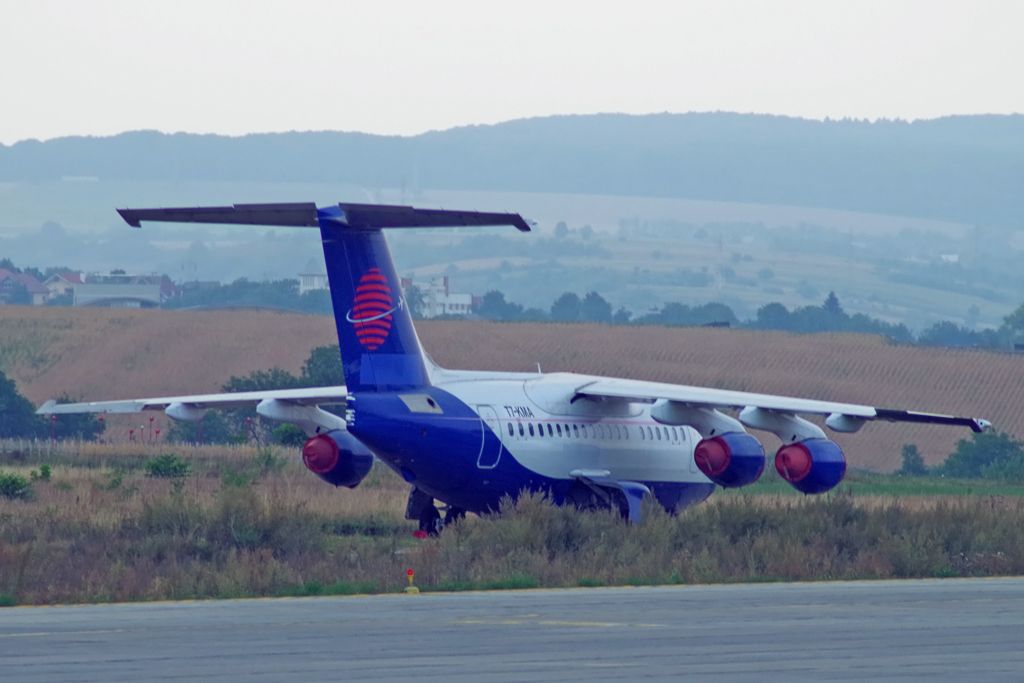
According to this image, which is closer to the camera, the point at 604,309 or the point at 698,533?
the point at 698,533

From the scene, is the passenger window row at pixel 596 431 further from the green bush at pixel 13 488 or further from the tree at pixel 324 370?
the tree at pixel 324 370

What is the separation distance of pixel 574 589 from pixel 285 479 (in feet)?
64.5

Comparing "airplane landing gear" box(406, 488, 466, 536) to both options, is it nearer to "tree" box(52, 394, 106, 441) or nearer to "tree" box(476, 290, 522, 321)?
"tree" box(52, 394, 106, 441)

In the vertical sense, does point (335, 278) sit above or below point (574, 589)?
above

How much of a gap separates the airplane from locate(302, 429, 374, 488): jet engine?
0.02 metres

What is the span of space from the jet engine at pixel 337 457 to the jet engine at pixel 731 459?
516 centimetres

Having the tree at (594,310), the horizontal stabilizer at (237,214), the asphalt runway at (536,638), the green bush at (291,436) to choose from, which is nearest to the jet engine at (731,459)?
the horizontal stabilizer at (237,214)

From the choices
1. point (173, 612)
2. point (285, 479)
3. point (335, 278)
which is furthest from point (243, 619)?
point (285, 479)

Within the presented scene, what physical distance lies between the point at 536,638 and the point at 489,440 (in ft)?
41.1

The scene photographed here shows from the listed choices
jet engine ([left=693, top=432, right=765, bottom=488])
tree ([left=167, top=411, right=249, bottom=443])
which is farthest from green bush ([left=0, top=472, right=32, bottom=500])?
tree ([left=167, top=411, right=249, bottom=443])

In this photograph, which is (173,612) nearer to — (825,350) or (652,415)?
(652,415)

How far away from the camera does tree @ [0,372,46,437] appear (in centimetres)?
6347

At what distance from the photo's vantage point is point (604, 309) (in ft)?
480

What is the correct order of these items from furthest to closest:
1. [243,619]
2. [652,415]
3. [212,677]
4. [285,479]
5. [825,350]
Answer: [825,350], [285,479], [652,415], [243,619], [212,677]
